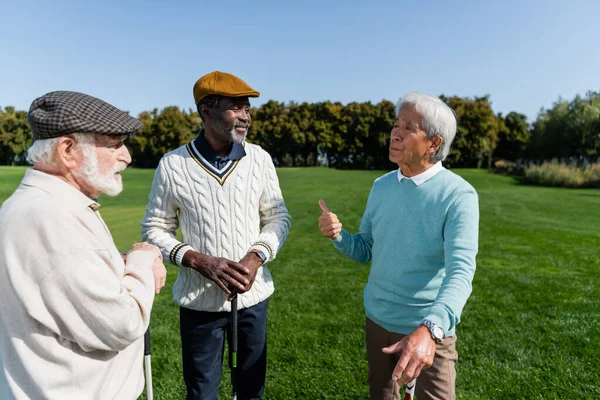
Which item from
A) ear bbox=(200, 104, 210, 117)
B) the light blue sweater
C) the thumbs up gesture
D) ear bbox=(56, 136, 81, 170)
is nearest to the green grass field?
the light blue sweater

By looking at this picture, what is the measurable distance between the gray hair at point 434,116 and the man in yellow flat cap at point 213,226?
1.09 m

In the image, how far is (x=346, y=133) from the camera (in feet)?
216

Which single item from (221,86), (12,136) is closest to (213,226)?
(221,86)

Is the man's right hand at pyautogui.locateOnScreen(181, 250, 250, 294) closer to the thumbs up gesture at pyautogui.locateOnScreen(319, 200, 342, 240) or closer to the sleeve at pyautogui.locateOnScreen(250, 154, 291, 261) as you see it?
the sleeve at pyautogui.locateOnScreen(250, 154, 291, 261)

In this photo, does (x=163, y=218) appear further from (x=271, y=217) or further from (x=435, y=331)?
(x=435, y=331)

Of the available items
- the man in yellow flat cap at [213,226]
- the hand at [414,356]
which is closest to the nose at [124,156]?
the man in yellow flat cap at [213,226]

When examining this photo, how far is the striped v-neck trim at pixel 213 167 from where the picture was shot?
291 centimetres

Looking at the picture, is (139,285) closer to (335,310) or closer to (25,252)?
(25,252)

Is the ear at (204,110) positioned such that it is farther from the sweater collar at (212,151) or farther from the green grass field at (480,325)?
the green grass field at (480,325)

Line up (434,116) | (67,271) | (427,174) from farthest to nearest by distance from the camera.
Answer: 1. (427,174)
2. (434,116)
3. (67,271)

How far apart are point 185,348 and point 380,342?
4.27 feet

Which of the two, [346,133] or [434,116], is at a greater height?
[346,133]

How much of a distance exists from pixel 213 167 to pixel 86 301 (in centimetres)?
145

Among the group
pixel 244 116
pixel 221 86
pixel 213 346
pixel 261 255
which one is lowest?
pixel 213 346
